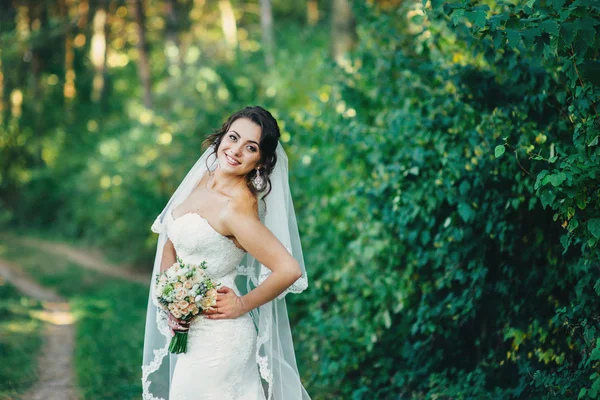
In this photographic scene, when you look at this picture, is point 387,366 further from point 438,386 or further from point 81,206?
point 81,206

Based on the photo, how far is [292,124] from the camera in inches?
268

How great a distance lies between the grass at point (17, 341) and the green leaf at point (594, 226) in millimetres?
5411

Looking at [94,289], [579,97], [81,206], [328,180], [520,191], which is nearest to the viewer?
[579,97]

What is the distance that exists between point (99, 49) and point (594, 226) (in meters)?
24.4

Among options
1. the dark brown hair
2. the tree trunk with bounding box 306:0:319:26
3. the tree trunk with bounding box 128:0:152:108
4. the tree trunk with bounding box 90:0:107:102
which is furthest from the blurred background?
the tree trunk with bounding box 90:0:107:102

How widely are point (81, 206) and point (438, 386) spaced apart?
55.9 ft

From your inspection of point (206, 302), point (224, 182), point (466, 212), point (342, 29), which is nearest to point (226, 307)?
point (206, 302)

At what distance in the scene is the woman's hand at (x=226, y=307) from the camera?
335 centimetres

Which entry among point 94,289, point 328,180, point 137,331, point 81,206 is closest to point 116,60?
point 81,206

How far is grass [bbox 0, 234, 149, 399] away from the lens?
278 inches

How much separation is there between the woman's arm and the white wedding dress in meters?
0.09

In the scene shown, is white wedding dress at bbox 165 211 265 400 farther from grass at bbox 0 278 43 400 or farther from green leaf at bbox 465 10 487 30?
grass at bbox 0 278 43 400

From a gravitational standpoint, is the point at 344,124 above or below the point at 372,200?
above

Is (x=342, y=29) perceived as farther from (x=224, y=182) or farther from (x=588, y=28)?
(x=588, y=28)
